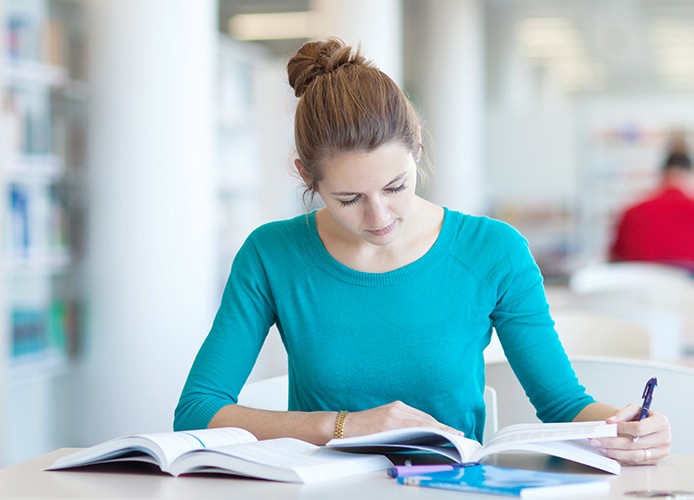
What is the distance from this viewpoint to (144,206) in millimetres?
4723

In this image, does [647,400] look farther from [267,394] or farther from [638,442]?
[267,394]

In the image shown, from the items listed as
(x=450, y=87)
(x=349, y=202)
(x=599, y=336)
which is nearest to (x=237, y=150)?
(x=450, y=87)

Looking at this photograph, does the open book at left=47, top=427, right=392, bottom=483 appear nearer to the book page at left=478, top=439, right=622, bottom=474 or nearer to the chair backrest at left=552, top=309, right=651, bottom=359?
the book page at left=478, top=439, right=622, bottom=474

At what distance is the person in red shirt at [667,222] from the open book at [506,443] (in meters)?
4.92

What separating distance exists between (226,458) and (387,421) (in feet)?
0.84

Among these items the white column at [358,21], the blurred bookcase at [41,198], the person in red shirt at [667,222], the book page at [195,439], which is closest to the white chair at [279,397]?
the book page at [195,439]

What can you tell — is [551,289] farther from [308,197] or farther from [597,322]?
[308,197]

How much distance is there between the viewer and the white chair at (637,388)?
2045 mm

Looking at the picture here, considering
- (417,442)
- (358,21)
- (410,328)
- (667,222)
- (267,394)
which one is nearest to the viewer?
(417,442)

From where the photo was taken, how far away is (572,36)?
1348cm

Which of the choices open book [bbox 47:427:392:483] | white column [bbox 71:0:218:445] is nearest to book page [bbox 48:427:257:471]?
open book [bbox 47:427:392:483]

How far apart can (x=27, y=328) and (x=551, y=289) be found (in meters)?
2.35

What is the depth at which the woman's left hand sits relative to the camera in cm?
149

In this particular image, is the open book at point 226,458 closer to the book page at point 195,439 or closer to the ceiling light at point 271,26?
the book page at point 195,439
